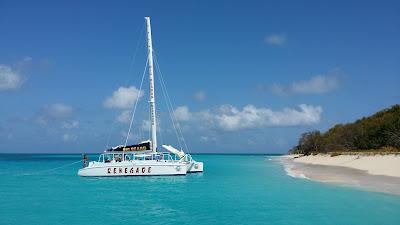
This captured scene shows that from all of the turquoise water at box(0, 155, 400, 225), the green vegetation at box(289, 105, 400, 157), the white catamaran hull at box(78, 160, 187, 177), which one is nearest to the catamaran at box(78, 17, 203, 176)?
the white catamaran hull at box(78, 160, 187, 177)

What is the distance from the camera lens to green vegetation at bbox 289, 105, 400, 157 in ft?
252

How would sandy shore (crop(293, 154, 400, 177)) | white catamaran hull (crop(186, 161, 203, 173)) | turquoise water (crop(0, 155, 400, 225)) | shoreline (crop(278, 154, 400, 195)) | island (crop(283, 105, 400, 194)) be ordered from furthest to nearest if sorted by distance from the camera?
white catamaran hull (crop(186, 161, 203, 173)) < sandy shore (crop(293, 154, 400, 177)) < island (crop(283, 105, 400, 194)) < shoreline (crop(278, 154, 400, 195)) < turquoise water (crop(0, 155, 400, 225))

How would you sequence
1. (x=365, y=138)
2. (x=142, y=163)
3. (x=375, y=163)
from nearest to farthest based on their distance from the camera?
(x=142, y=163) < (x=375, y=163) < (x=365, y=138)

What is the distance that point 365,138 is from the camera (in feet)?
287

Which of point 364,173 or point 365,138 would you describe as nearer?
point 364,173

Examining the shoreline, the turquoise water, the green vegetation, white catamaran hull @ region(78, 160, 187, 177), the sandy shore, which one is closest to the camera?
the turquoise water

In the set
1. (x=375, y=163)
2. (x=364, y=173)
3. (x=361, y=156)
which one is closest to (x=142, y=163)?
(x=364, y=173)

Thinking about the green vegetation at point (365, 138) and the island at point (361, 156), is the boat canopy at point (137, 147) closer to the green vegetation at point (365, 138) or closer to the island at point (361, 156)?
the island at point (361, 156)

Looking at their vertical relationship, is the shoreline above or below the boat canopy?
below

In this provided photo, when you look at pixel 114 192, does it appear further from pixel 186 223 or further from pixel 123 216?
pixel 186 223

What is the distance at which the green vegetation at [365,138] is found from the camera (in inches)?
3022

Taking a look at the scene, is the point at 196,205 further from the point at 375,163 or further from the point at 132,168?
the point at 375,163

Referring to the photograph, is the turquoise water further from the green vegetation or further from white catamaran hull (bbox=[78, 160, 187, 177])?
the green vegetation

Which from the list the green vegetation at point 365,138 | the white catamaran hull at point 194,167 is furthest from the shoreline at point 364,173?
the white catamaran hull at point 194,167
